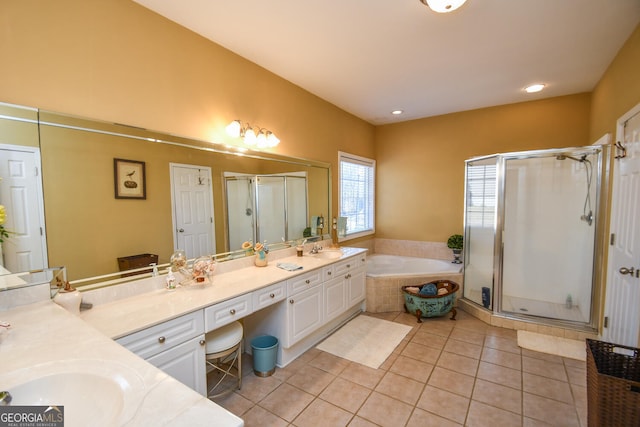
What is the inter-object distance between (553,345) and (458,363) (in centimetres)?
110

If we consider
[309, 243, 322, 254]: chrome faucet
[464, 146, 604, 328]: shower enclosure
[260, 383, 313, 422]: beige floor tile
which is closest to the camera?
[260, 383, 313, 422]: beige floor tile

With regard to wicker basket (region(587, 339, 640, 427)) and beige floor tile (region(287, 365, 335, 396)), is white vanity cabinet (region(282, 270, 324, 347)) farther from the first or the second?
wicker basket (region(587, 339, 640, 427))

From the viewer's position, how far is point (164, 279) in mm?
1997

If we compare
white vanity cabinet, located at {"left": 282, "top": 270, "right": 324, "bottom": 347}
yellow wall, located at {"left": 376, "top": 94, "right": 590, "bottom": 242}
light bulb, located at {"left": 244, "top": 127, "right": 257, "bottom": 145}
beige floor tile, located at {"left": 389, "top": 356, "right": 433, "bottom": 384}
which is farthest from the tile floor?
yellow wall, located at {"left": 376, "top": 94, "right": 590, "bottom": 242}

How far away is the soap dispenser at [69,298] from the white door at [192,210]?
2.15ft

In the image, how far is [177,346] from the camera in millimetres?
1579

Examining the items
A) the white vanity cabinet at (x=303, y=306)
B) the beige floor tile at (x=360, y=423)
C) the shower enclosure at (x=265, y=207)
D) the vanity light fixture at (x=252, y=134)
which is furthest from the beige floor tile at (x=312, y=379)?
the vanity light fixture at (x=252, y=134)

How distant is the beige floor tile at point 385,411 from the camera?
1857 mm

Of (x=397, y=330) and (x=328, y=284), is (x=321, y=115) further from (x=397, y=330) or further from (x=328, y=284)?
(x=397, y=330)

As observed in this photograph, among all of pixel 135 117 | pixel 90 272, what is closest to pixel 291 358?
pixel 90 272

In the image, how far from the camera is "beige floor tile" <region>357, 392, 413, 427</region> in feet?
6.09

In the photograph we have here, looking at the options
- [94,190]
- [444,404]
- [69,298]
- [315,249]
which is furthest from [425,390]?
[94,190]

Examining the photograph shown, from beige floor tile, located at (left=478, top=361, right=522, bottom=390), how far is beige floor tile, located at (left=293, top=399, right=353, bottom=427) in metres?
1.21

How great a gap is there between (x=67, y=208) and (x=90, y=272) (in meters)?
0.39
